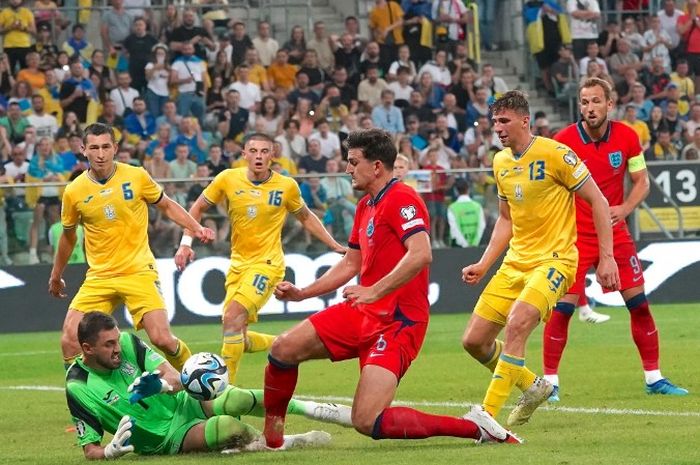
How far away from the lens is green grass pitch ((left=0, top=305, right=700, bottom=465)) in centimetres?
885

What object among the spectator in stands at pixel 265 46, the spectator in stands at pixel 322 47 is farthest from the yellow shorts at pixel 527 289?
the spectator in stands at pixel 322 47

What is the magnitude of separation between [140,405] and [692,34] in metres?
22.3

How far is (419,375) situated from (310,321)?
524 cm

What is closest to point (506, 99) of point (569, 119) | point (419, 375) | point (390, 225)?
point (390, 225)

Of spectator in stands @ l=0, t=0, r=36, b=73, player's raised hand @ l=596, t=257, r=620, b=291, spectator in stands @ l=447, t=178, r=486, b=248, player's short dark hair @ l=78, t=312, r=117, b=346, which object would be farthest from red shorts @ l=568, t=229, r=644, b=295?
spectator in stands @ l=0, t=0, r=36, b=73

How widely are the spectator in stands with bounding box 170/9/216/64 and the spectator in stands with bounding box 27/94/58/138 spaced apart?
113 inches

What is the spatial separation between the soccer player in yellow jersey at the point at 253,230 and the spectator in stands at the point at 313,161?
29.0 feet

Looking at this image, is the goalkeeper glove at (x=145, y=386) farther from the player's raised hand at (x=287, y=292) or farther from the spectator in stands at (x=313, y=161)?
the spectator in stands at (x=313, y=161)

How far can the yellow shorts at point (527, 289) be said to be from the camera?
10.1 metres

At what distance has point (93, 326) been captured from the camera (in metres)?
8.93

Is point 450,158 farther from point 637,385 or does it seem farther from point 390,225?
point 390,225

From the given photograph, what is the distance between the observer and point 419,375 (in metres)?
14.4

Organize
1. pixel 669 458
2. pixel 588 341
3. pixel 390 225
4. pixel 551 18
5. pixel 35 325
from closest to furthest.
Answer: pixel 669 458, pixel 390 225, pixel 588 341, pixel 35 325, pixel 551 18

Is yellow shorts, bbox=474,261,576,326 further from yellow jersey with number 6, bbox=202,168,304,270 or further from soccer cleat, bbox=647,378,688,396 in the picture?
yellow jersey with number 6, bbox=202,168,304,270
